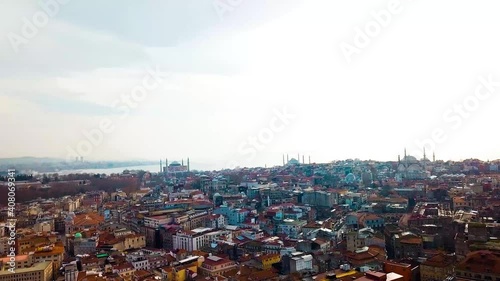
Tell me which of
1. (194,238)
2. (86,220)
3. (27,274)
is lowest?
(27,274)

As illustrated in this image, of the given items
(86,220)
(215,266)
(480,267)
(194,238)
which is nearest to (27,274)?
(215,266)

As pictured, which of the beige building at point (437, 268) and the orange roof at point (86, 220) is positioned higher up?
the orange roof at point (86, 220)

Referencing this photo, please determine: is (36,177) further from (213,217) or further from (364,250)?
(364,250)

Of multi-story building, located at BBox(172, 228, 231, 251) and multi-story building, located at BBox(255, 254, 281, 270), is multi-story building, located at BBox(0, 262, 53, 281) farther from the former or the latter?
multi-story building, located at BBox(255, 254, 281, 270)

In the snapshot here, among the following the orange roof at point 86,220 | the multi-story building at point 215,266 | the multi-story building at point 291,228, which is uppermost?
the orange roof at point 86,220

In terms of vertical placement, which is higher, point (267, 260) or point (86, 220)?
A: point (86, 220)

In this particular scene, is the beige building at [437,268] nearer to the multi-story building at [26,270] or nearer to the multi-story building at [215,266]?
the multi-story building at [215,266]

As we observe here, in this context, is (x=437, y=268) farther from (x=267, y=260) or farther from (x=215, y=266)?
(x=215, y=266)

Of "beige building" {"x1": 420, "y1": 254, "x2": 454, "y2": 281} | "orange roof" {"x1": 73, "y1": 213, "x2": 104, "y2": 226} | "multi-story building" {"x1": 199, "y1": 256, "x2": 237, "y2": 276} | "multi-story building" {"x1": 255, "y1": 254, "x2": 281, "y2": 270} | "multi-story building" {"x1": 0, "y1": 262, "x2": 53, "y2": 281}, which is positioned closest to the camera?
"beige building" {"x1": 420, "y1": 254, "x2": 454, "y2": 281}

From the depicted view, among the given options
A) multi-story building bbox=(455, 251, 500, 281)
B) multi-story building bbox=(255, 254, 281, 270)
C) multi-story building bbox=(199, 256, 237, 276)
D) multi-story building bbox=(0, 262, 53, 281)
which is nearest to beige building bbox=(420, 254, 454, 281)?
multi-story building bbox=(455, 251, 500, 281)

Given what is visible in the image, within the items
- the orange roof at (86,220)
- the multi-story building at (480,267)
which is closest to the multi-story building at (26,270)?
the orange roof at (86,220)

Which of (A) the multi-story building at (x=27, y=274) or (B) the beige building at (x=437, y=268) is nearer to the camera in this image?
(B) the beige building at (x=437, y=268)
